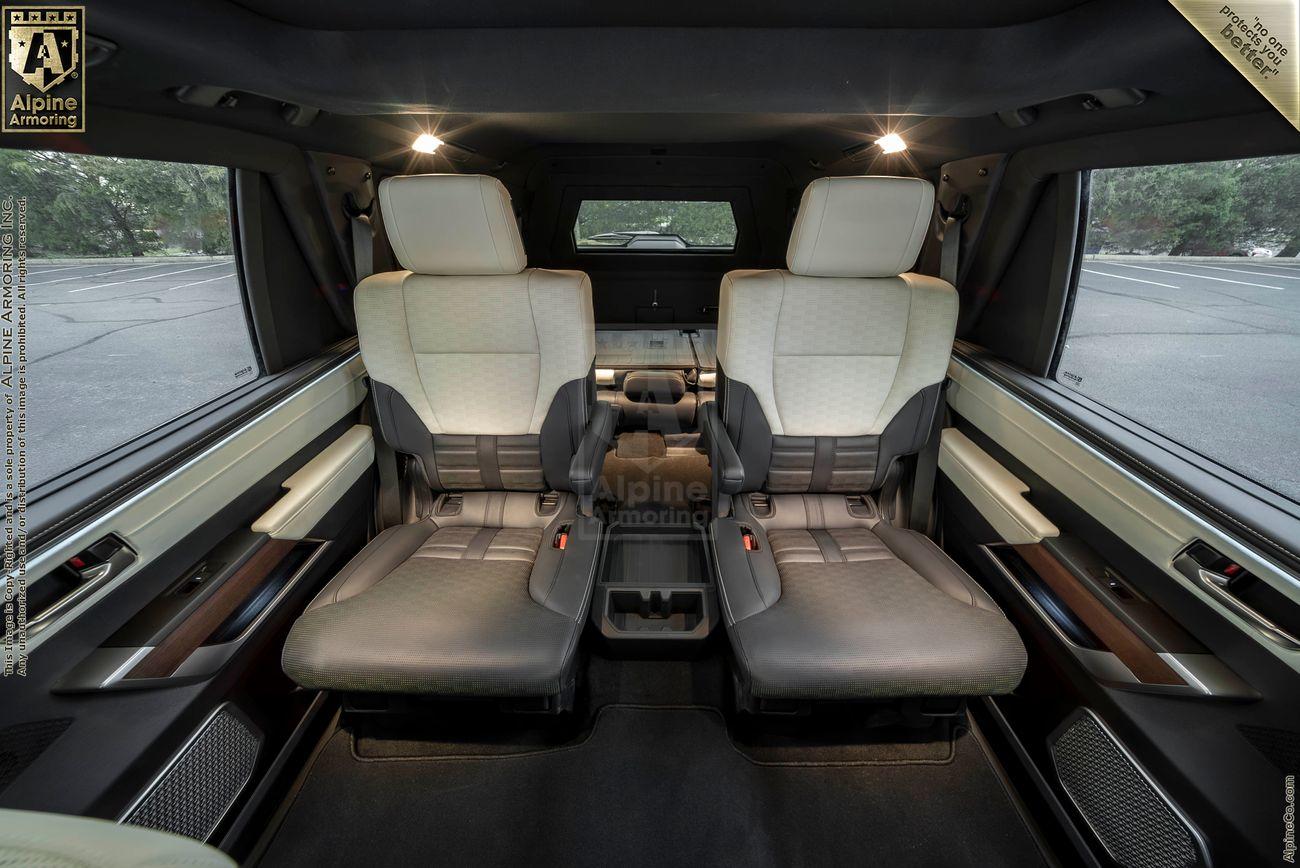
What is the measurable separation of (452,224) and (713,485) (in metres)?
1.41

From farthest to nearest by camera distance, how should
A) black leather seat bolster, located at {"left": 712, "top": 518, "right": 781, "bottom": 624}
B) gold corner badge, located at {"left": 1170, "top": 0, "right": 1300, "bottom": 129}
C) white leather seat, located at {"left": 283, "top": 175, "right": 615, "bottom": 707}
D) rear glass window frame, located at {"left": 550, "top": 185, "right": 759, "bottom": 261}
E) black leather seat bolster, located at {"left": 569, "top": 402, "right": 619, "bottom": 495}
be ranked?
1. rear glass window frame, located at {"left": 550, "top": 185, "right": 759, "bottom": 261}
2. black leather seat bolster, located at {"left": 569, "top": 402, "right": 619, "bottom": 495}
3. black leather seat bolster, located at {"left": 712, "top": 518, "right": 781, "bottom": 624}
4. white leather seat, located at {"left": 283, "top": 175, "right": 615, "bottom": 707}
5. gold corner badge, located at {"left": 1170, "top": 0, "right": 1300, "bottom": 129}

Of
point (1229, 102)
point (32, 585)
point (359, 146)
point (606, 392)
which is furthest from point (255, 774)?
point (1229, 102)

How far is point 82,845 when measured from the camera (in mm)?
459

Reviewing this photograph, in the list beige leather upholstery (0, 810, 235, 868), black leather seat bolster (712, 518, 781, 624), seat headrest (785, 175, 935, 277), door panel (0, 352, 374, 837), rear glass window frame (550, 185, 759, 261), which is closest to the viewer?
beige leather upholstery (0, 810, 235, 868)

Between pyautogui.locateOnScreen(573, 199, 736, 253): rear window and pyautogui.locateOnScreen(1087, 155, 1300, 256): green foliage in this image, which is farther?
pyautogui.locateOnScreen(573, 199, 736, 253): rear window

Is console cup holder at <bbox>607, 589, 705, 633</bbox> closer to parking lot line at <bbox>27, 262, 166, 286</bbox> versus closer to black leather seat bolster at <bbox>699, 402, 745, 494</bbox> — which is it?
black leather seat bolster at <bbox>699, 402, 745, 494</bbox>

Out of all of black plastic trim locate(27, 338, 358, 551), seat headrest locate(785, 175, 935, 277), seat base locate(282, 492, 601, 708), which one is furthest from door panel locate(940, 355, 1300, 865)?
black plastic trim locate(27, 338, 358, 551)

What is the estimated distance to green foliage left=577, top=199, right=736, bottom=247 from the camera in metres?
4.57

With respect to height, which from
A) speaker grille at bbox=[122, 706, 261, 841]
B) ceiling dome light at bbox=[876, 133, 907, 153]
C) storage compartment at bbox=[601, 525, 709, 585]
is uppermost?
ceiling dome light at bbox=[876, 133, 907, 153]

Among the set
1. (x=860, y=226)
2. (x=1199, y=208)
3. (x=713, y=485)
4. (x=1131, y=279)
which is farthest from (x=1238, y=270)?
(x=713, y=485)

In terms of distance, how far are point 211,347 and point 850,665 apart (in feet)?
8.19

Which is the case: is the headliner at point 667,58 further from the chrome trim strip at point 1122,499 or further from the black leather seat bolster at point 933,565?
the black leather seat bolster at point 933,565

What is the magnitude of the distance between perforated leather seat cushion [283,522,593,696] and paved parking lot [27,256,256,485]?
0.78 metres

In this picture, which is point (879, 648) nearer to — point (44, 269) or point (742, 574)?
point (742, 574)
